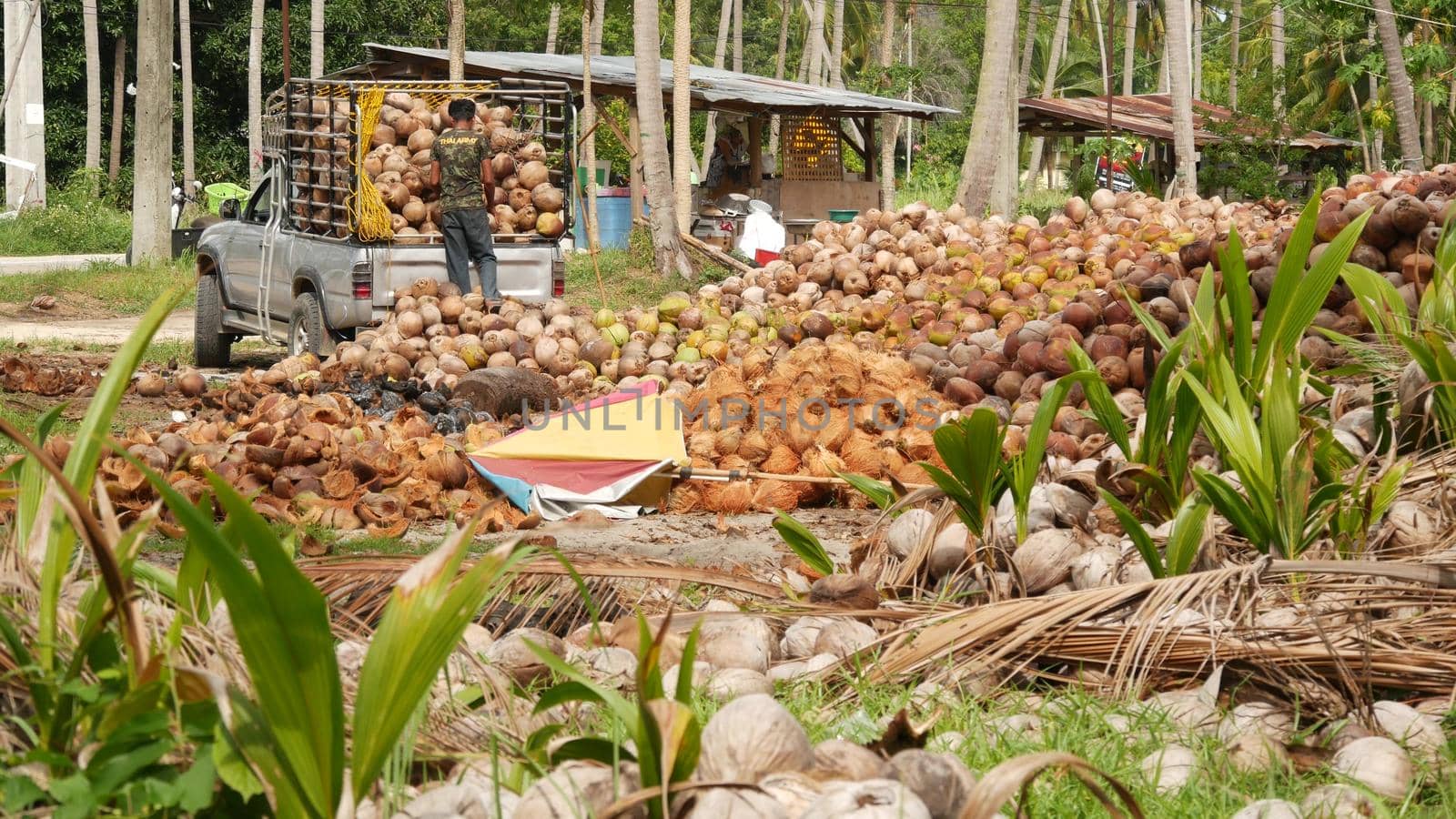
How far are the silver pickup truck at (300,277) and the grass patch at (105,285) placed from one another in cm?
422

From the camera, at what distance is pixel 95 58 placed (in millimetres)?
25484

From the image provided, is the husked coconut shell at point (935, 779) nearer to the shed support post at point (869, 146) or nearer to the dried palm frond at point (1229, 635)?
the dried palm frond at point (1229, 635)

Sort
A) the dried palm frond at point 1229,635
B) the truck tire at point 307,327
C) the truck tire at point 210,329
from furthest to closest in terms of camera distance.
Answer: the truck tire at point 210,329 → the truck tire at point 307,327 → the dried palm frond at point 1229,635

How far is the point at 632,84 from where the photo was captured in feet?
67.4

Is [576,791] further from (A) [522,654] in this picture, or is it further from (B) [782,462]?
(B) [782,462]

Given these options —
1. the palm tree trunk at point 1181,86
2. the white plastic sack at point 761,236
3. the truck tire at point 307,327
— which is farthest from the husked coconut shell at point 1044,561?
the palm tree trunk at point 1181,86

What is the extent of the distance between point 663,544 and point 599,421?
795 mm

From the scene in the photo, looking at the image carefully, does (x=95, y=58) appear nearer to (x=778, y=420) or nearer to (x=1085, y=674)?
(x=778, y=420)

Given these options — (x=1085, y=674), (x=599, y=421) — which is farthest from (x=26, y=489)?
(x=599, y=421)

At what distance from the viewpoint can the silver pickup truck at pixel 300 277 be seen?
381 inches

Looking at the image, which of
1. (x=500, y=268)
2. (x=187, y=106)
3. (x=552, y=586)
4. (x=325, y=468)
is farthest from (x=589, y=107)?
(x=552, y=586)

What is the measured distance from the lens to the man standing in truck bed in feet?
32.6

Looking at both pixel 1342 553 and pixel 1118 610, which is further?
pixel 1342 553

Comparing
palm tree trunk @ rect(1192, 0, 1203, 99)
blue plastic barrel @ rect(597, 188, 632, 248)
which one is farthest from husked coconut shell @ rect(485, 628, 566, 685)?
palm tree trunk @ rect(1192, 0, 1203, 99)
